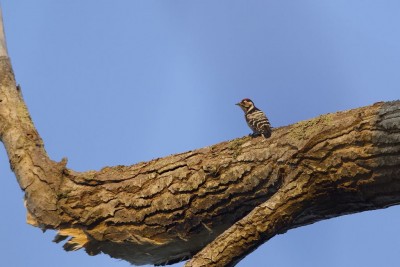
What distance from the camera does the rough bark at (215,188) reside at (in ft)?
16.8

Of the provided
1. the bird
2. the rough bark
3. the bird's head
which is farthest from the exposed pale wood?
the bird's head

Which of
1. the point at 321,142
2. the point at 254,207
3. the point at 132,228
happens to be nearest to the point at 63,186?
the point at 132,228

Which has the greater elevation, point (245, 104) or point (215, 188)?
point (245, 104)

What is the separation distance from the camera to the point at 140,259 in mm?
6363

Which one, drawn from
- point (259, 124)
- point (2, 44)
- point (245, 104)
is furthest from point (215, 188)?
point (245, 104)

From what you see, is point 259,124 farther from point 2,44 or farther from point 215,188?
point 2,44

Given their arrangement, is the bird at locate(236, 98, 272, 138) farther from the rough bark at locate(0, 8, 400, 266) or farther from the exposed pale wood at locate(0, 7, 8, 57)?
the exposed pale wood at locate(0, 7, 8, 57)

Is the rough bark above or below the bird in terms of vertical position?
below

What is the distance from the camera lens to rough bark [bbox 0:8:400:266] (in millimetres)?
5105

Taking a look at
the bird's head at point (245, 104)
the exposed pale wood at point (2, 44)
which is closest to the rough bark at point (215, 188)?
the exposed pale wood at point (2, 44)

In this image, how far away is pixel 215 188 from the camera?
5652 millimetres

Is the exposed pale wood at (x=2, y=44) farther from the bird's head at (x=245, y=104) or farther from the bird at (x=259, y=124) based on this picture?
the bird's head at (x=245, y=104)

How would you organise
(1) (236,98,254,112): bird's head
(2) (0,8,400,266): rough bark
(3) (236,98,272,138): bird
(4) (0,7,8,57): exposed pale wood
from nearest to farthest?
(2) (0,8,400,266): rough bark → (3) (236,98,272,138): bird → (4) (0,7,8,57): exposed pale wood → (1) (236,98,254,112): bird's head

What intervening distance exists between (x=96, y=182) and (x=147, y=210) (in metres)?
0.65
